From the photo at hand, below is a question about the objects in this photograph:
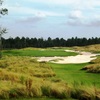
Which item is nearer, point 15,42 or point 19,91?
point 19,91

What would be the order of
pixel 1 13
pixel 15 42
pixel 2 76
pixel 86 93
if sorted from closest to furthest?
pixel 86 93 → pixel 2 76 → pixel 1 13 → pixel 15 42

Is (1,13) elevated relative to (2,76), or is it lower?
elevated

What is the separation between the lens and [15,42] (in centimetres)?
15225

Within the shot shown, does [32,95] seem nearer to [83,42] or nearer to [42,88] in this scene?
[42,88]

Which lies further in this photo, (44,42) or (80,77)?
(44,42)

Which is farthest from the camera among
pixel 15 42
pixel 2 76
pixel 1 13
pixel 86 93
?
pixel 15 42

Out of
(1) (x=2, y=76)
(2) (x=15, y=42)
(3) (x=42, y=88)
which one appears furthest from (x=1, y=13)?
(2) (x=15, y=42)

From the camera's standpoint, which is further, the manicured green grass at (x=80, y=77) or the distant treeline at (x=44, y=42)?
the distant treeline at (x=44, y=42)

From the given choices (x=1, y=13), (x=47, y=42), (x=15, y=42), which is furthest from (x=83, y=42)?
(x=1, y=13)

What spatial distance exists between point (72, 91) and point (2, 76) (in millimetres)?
6703

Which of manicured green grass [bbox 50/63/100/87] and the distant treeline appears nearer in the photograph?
manicured green grass [bbox 50/63/100/87]

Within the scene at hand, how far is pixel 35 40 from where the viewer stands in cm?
16038

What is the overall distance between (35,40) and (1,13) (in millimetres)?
125328

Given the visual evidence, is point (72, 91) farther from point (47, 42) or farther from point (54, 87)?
point (47, 42)
